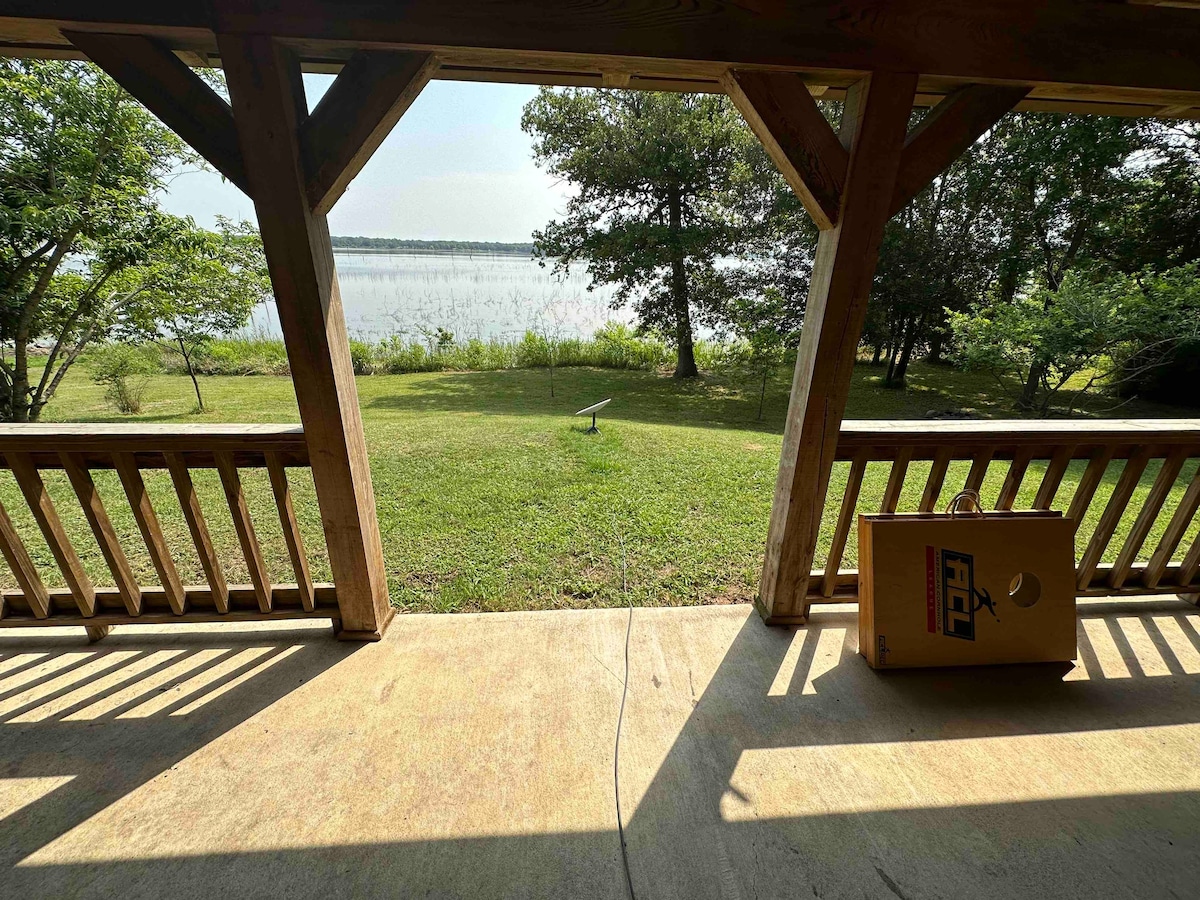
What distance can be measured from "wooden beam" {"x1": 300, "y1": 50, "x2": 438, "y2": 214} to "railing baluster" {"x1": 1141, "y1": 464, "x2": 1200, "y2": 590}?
3282mm

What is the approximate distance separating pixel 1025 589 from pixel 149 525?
132 inches

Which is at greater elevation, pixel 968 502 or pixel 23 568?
pixel 968 502

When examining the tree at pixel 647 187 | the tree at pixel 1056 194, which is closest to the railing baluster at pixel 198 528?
the tree at pixel 1056 194

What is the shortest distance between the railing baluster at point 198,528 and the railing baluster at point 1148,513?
147 inches

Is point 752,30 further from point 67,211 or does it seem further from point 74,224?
point 74,224

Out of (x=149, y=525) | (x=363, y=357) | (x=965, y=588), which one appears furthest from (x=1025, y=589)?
(x=363, y=357)

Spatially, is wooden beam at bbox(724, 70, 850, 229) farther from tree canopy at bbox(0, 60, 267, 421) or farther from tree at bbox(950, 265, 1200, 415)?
tree canopy at bbox(0, 60, 267, 421)

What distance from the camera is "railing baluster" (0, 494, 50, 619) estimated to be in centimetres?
170

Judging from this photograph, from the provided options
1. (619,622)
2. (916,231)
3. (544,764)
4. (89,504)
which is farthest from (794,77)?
(916,231)

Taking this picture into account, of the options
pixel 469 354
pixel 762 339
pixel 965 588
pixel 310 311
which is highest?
pixel 310 311

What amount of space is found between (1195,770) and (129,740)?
334 centimetres

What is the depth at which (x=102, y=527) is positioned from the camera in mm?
1730

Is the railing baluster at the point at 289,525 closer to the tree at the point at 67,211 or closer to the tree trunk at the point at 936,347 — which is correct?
the tree at the point at 67,211

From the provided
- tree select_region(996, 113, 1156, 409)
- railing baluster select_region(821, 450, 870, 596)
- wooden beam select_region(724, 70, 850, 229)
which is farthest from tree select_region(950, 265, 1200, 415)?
wooden beam select_region(724, 70, 850, 229)
